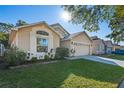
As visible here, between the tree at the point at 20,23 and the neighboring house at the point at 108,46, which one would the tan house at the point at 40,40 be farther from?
the neighboring house at the point at 108,46

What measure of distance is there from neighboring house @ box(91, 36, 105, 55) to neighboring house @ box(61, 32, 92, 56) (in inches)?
5.8

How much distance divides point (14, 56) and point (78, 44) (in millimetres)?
2091

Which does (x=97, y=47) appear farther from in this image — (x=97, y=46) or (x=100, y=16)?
(x=100, y=16)

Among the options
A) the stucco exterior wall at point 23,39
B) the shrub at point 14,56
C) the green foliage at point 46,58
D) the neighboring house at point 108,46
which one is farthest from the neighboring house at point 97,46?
the shrub at point 14,56

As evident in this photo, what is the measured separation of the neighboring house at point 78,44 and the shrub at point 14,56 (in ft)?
4.55

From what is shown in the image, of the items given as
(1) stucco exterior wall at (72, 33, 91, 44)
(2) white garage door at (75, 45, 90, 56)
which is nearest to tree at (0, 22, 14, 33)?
(1) stucco exterior wall at (72, 33, 91, 44)

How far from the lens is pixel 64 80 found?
4492mm

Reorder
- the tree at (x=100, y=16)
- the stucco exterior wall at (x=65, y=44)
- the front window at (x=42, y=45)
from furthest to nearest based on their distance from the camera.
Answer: the stucco exterior wall at (x=65, y=44) < the front window at (x=42, y=45) < the tree at (x=100, y=16)

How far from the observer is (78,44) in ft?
21.9

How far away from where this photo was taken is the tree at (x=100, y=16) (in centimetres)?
498

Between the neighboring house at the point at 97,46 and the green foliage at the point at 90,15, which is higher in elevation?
the green foliage at the point at 90,15

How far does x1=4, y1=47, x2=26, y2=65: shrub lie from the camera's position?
5.55m

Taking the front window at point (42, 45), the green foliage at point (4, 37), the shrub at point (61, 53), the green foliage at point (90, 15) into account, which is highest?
the green foliage at point (90, 15)

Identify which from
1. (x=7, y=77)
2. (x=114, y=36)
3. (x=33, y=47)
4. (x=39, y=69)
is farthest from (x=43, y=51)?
(x=114, y=36)
